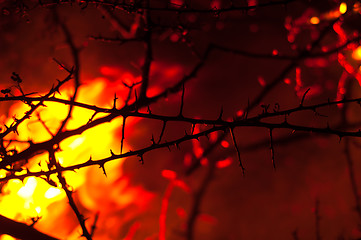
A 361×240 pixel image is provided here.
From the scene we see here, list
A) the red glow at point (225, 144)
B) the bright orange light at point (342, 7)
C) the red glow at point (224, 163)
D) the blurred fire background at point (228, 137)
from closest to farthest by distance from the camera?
the bright orange light at point (342, 7)
the blurred fire background at point (228, 137)
the red glow at point (225, 144)
the red glow at point (224, 163)

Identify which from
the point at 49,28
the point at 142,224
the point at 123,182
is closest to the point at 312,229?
the point at 142,224

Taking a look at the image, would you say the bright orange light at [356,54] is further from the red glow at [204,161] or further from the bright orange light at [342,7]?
the red glow at [204,161]

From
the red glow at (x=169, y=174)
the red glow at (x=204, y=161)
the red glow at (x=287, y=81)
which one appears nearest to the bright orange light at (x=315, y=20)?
the red glow at (x=287, y=81)

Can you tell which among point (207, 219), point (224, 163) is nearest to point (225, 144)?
point (224, 163)

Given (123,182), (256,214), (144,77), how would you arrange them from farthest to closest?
(256,214) → (123,182) → (144,77)

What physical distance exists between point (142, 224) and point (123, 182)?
0.60 metres

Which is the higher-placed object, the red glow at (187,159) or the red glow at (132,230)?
the red glow at (187,159)

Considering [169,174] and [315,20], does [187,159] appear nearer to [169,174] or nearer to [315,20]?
[169,174]

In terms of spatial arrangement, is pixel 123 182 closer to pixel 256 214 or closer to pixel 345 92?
pixel 256 214

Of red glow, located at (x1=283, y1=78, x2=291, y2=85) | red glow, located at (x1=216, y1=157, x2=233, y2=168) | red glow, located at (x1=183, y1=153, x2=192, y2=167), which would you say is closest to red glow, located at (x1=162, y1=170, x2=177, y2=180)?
red glow, located at (x1=183, y1=153, x2=192, y2=167)

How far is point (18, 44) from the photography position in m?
3.54

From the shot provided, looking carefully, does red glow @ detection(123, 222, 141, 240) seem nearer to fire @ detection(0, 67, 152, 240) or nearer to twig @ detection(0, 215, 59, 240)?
fire @ detection(0, 67, 152, 240)

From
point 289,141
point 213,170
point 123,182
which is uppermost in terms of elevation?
point 289,141

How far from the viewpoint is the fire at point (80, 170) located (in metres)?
2.78
